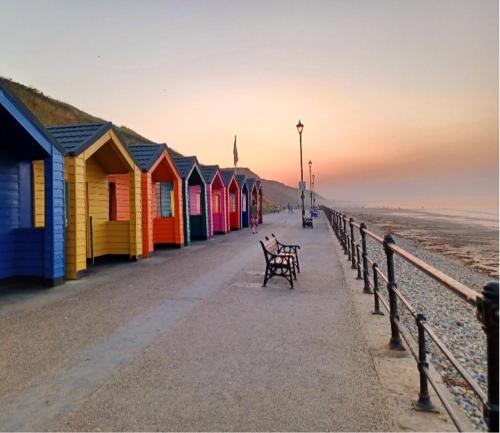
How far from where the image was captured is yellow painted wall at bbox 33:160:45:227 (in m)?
9.01

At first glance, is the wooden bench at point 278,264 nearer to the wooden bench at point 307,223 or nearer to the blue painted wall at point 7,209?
the blue painted wall at point 7,209

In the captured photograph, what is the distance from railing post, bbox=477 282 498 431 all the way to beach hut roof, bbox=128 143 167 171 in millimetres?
11114

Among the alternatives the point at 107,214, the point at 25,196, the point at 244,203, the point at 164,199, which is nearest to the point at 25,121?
the point at 25,196

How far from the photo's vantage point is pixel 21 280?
8.35m

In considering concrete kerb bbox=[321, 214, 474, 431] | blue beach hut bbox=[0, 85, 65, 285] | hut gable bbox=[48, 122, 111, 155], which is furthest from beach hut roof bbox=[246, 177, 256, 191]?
concrete kerb bbox=[321, 214, 474, 431]

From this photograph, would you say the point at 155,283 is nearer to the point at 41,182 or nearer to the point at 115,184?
the point at 41,182

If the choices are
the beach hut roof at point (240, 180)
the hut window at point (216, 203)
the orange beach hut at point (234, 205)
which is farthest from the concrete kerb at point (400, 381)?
the beach hut roof at point (240, 180)

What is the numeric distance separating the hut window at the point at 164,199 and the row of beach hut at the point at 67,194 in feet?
5.48

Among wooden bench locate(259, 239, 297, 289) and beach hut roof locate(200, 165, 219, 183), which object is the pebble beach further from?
beach hut roof locate(200, 165, 219, 183)

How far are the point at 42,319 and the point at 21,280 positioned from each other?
328 centimetres

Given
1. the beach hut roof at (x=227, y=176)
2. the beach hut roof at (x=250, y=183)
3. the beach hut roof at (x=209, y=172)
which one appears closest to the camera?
the beach hut roof at (x=209, y=172)

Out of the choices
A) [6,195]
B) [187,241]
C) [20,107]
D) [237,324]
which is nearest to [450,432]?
[237,324]

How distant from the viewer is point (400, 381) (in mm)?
3475

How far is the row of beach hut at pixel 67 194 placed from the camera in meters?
8.07
